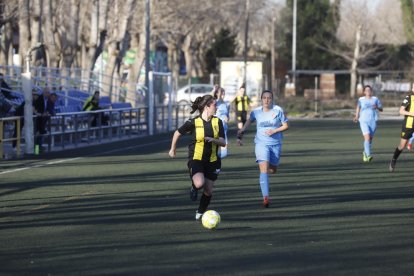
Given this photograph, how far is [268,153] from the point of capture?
14.5 m

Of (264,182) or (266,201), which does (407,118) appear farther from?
(264,182)

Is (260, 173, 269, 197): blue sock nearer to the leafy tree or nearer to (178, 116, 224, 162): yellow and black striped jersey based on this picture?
(178, 116, 224, 162): yellow and black striped jersey

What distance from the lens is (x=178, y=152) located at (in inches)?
1071

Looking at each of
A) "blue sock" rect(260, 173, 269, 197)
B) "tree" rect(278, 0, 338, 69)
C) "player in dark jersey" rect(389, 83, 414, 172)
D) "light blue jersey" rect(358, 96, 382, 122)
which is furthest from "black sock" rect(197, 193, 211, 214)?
"tree" rect(278, 0, 338, 69)

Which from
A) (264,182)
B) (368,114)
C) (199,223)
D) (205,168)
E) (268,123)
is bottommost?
(199,223)

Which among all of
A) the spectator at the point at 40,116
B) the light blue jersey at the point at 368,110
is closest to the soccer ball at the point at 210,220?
the light blue jersey at the point at 368,110

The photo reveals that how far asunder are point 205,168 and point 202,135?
42cm

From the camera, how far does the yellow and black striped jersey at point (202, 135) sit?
41.7ft

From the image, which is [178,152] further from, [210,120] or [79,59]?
[79,59]

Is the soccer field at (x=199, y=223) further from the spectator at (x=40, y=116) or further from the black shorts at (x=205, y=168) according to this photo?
the spectator at (x=40, y=116)

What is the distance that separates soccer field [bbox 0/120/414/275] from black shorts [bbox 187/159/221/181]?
64 centimetres

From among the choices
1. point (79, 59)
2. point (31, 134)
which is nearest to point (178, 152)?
point (31, 134)

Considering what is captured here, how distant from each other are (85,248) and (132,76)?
47271 mm

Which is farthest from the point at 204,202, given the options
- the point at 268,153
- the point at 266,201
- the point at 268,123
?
the point at 268,123
